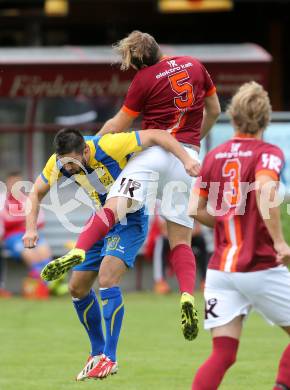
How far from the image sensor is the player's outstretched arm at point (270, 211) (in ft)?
19.3

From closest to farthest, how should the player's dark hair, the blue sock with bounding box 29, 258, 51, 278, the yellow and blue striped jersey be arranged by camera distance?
the player's dark hair, the yellow and blue striped jersey, the blue sock with bounding box 29, 258, 51, 278

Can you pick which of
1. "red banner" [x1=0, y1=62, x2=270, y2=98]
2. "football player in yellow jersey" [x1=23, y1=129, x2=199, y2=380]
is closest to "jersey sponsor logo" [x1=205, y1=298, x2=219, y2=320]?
"football player in yellow jersey" [x1=23, y1=129, x2=199, y2=380]

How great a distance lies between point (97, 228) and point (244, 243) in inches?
70.9

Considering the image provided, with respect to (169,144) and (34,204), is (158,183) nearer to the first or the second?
(169,144)

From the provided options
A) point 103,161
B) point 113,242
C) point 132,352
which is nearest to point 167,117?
point 103,161

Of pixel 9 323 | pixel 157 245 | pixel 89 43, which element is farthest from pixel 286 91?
pixel 9 323

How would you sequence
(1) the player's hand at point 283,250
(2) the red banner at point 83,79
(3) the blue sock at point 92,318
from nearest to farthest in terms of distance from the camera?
(1) the player's hand at point 283,250 < (3) the blue sock at point 92,318 < (2) the red banner at point 83,79

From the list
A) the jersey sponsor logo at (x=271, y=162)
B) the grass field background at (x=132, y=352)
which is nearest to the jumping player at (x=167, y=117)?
the grass field background at (x=132, y=352)

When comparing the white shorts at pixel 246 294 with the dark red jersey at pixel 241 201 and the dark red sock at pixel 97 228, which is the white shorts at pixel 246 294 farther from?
the dark red sock at pixel 97 228

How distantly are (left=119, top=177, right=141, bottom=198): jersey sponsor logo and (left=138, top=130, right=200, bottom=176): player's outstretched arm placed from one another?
10.5 inches

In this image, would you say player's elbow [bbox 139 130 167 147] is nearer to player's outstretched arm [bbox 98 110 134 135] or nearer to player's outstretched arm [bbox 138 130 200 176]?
player's outstretched arm [bbox 138 130 200 176]

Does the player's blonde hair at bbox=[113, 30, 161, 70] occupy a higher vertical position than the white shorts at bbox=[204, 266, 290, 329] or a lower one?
higher

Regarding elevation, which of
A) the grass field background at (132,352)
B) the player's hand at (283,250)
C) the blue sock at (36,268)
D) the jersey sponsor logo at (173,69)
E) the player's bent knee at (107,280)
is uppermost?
the jersey sponsor logo at (173,69)

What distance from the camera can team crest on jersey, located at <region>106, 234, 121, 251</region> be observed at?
7.96m
